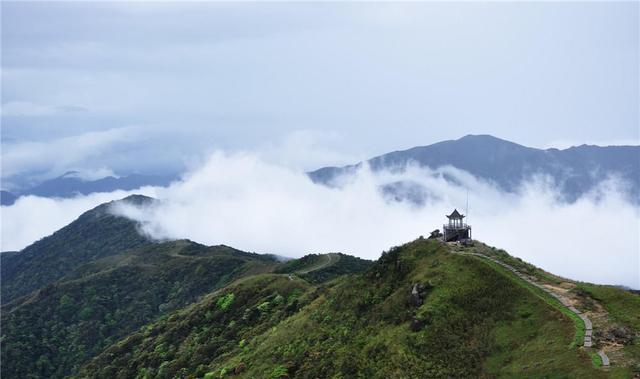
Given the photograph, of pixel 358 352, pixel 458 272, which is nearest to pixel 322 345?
pixel 358 352

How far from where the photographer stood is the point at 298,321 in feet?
253

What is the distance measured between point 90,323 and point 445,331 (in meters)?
155

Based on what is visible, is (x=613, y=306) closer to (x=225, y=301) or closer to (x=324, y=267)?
(x=225, y=301)

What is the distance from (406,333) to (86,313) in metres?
156

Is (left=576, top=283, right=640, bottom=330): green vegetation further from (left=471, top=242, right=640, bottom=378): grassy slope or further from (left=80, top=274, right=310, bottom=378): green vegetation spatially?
(left=80, top=274, right=310, bottom=378): green vegetation

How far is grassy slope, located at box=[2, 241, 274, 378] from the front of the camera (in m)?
154

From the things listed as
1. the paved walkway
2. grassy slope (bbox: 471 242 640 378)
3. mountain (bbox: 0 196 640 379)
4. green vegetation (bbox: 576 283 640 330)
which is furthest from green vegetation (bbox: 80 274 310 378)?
green vegetation (bbox: 576 283 640 330)

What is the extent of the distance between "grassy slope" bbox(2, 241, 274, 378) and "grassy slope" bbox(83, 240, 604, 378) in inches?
3126

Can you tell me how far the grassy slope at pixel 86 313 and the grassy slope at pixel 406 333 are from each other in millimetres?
79405

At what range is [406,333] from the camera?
53906mm

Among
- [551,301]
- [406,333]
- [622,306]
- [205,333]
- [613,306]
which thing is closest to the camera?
[622,306]

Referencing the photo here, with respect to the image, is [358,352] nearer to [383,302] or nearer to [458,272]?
[383,302]

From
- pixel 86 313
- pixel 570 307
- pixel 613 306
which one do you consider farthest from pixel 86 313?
pixel 613 306

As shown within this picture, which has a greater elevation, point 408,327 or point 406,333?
point 408,327
